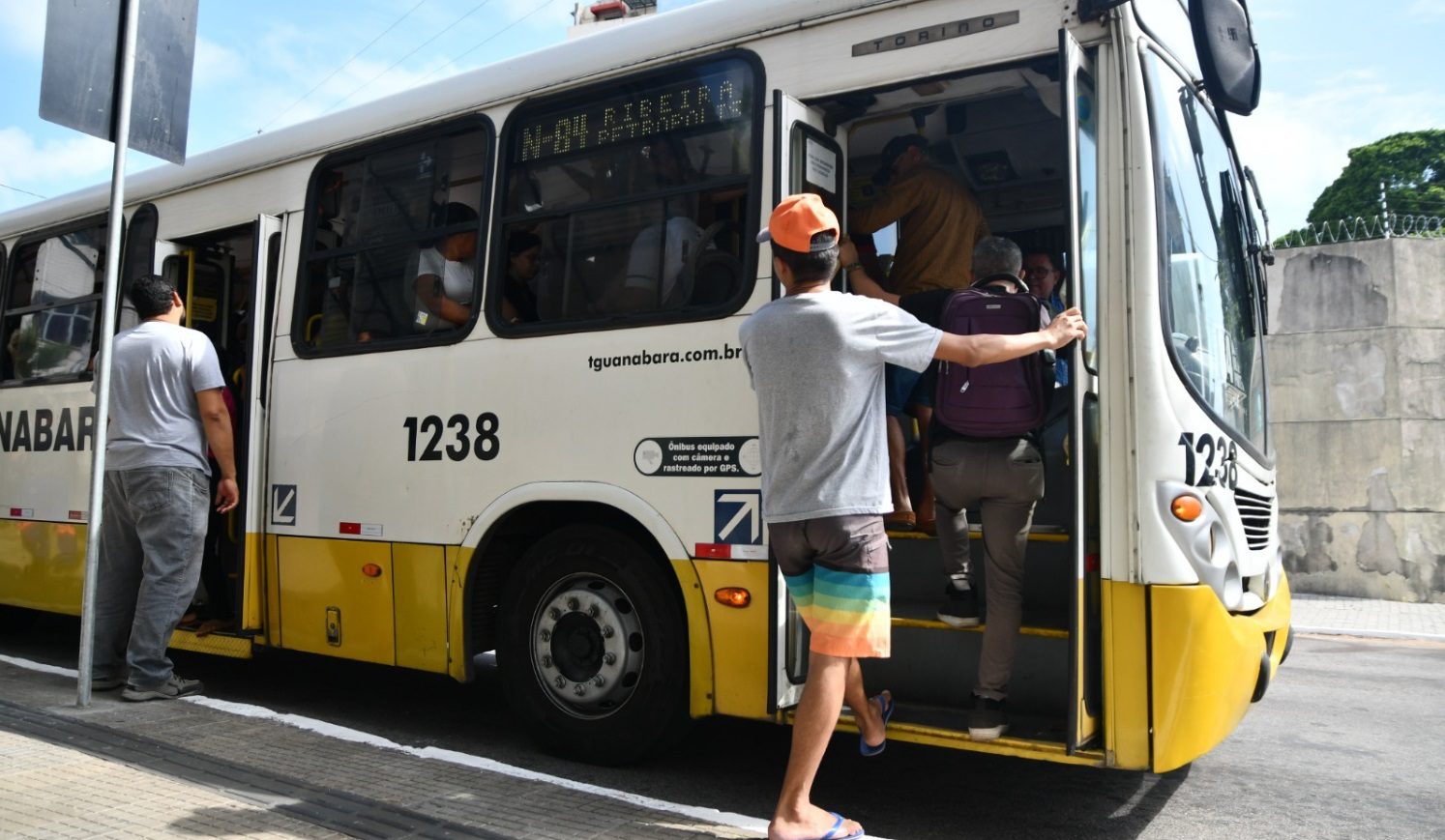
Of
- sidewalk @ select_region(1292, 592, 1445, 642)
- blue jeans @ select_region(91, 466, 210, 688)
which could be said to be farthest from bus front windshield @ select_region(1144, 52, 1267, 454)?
sidewalk @ select_region(1292, 592, 1445, 642)

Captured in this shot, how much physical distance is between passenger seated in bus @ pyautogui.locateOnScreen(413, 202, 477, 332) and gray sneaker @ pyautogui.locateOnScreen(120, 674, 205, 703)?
7.11 feet

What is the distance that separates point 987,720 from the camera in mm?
3627

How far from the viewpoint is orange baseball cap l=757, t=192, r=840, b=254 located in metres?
3.40

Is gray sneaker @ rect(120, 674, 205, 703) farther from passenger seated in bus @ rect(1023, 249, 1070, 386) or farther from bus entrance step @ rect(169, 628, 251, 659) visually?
passenger seated in bus @ rect(1023, 249, 1070, 386)

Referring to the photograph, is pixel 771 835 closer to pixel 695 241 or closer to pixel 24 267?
pixel 695 241

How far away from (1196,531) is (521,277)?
2.89 meters

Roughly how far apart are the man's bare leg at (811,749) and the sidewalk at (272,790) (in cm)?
26

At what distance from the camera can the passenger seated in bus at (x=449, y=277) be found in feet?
16.3

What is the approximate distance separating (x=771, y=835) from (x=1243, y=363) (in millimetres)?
2659

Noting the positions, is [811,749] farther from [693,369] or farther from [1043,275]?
[1043,275]

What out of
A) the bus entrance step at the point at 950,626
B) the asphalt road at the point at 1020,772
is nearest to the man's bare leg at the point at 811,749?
the asphalt road at the point at 1020,772

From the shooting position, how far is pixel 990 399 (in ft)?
12.8

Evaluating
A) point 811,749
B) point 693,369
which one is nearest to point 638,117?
point 693,369

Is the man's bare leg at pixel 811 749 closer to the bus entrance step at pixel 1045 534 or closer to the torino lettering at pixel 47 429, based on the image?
the bus entrance step at pixel 1045 534
